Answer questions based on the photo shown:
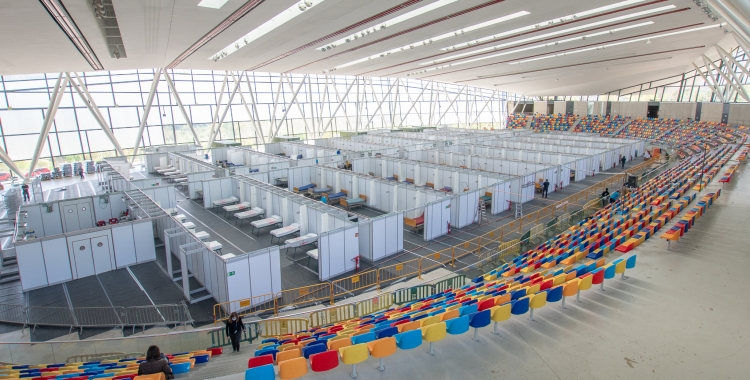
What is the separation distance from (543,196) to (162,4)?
70.6 feet

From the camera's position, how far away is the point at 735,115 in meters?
44.8

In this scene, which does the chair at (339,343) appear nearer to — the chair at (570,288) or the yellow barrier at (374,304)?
the yellow barrier at (374,304)

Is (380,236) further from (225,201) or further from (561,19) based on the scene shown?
(561,19)

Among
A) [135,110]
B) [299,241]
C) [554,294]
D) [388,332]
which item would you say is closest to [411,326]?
[388,332]

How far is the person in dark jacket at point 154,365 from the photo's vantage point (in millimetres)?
5957

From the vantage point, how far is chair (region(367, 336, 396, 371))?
5.74m

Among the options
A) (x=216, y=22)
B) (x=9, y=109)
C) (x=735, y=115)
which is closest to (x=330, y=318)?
(x=216, y=22)

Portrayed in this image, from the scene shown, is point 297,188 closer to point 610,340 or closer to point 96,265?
point 96,265

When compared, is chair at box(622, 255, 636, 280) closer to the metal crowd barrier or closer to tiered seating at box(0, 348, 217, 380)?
tiered seating at box(0, 348, 217, 380)

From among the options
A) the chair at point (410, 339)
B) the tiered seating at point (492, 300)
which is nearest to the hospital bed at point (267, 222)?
the tiered seating at point (492, 300)

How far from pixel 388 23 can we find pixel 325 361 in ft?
64.1

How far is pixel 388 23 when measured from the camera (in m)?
21.3

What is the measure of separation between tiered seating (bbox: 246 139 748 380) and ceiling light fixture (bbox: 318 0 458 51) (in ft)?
38.2

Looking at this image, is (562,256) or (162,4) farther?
(162,4)
